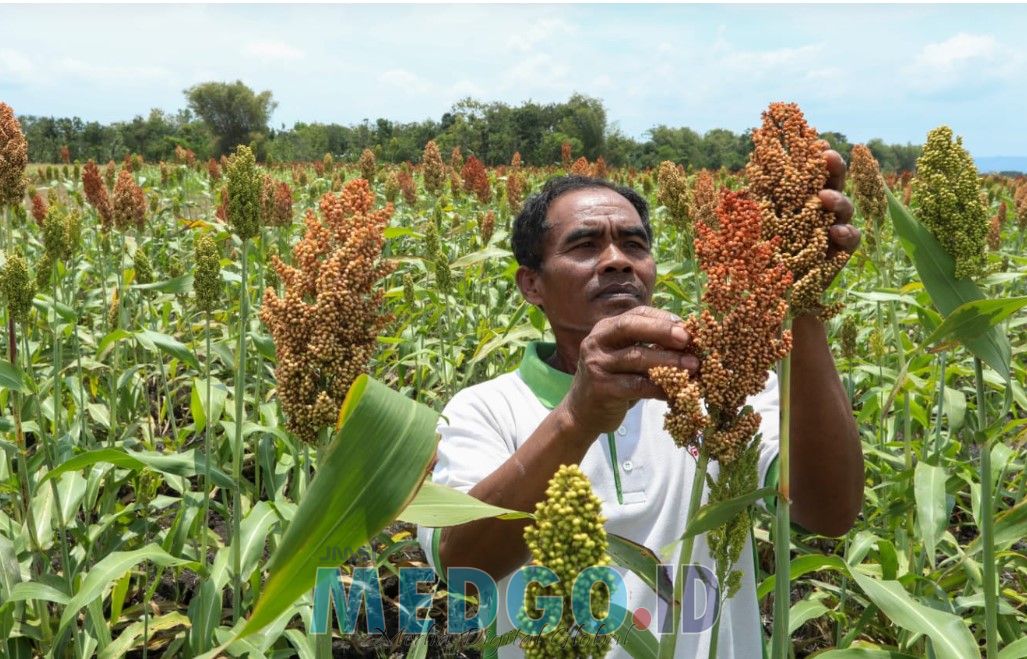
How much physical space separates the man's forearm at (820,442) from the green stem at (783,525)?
0.39 meters

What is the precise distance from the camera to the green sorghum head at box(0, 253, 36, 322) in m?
2.78

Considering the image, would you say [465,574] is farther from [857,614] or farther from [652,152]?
[652,152]

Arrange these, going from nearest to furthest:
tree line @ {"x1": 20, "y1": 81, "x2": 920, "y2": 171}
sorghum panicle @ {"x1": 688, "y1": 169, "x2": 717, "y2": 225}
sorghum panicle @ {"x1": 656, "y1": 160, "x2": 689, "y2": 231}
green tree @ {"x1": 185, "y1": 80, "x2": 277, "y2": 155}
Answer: sorghum panicle @ {"x1": 688, "y1": 169, "x2": 717, "y2": 225}
sorghum panicle @ {"x1": 656, "y1": 160, "x2": 689, "y2": 231}
tree line @ {"x1": 20, "y1": 81, "x2": 920, "y2": 171}
green tree @ {"x1": 185, "y1": 80, "x2": 277, "y2": 155}

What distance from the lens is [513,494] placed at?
165 cm

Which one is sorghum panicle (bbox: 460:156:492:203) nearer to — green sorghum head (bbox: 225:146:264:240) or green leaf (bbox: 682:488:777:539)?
green sorghum head (bbox: 225:146:264:240)

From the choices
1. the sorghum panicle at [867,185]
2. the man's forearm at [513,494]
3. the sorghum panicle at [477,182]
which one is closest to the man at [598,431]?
the man's forearm at [513,494]

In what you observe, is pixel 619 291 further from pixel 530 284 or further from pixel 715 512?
pixel 715 512

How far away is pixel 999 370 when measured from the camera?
5.12 feet

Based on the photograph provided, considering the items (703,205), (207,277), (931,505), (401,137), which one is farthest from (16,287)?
(401,137)

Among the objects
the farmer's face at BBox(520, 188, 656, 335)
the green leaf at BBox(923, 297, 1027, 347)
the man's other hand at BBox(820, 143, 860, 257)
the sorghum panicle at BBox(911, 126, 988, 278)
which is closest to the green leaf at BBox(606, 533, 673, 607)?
the man's other hand at BBox(820, 143, 860, 257)

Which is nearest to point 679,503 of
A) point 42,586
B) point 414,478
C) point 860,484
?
point 860,484

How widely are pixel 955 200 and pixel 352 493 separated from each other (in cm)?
116

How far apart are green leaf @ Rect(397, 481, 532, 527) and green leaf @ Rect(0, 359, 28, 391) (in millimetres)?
1791

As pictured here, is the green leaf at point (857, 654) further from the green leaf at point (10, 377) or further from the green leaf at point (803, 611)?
the green leaf at point (10, 377)
